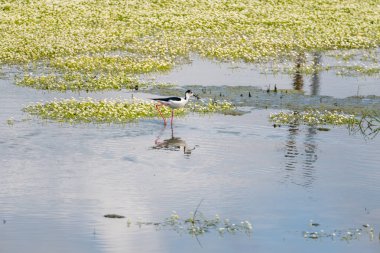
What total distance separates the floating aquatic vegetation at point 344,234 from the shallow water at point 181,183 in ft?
0.37

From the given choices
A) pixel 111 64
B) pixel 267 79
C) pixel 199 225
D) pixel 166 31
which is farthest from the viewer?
pixel 166 31

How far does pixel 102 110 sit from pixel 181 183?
315 inches

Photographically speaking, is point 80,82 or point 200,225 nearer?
point 200,225

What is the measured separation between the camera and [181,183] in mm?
20078

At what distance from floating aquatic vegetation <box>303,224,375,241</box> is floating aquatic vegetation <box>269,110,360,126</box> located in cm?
1025

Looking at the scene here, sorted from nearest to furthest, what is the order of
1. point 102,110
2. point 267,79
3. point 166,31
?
point 102,110 → point 267,79 → point 166,31

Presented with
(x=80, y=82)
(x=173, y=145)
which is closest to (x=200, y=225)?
(x=173, y=145)

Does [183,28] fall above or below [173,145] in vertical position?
above

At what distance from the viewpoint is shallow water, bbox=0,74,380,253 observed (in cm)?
1630

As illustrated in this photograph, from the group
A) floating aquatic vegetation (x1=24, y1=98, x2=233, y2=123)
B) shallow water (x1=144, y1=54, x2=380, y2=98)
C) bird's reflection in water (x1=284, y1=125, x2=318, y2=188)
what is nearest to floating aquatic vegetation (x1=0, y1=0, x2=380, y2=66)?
shallow water (x1=144, y1=54, x2=380, y2=98)

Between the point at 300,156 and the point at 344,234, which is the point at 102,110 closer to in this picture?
the point at 300,156

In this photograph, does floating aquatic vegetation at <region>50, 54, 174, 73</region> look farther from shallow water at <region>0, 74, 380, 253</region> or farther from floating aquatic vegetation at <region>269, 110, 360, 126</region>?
floating aquatic vegetation at <region>269, 110, 360, 126</region>

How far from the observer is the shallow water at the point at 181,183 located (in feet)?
53.5

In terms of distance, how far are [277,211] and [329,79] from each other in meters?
17.9
